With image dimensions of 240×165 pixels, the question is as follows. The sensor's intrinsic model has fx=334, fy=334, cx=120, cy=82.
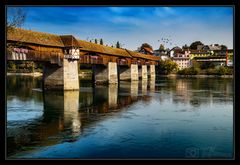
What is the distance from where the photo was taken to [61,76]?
33.8 meters

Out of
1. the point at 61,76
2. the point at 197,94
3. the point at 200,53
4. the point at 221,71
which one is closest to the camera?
the point at 61,76

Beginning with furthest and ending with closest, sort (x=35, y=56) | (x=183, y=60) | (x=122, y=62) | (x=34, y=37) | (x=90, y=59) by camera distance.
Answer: (x=183, y=60), (x=122, y=62), (x=90, y=59), (x=34, y=37), (x=35, y=56)

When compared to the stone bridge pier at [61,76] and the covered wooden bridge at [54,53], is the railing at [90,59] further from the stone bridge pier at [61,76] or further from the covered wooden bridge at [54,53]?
the stone bridge pier at [61,76]

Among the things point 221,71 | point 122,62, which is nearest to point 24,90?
point 122,62

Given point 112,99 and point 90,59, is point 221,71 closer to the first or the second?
point 90,59

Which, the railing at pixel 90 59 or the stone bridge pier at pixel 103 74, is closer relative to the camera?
the railing at pixel 90 59

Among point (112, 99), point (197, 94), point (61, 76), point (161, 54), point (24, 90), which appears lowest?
point (112, 99)

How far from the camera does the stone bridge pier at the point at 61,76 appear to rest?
3391cm

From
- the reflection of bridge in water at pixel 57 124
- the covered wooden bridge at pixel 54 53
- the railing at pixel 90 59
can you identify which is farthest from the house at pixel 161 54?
the reflection of bridge in water at pixel 57 124
